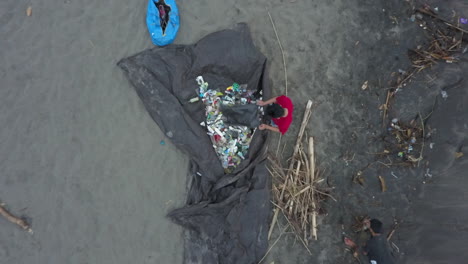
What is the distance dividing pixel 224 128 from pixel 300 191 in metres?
1.39

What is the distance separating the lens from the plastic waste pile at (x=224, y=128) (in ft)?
13.3

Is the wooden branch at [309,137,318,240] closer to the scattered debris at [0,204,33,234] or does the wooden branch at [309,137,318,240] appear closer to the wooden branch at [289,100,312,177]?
the wooden branch at [289,100,312,177]

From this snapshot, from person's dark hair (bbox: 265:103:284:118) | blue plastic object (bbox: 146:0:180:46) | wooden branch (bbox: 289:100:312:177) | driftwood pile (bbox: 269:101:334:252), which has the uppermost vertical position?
blue plastic object (bbox: 146:0:180:46)

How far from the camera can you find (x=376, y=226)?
4.13 metres

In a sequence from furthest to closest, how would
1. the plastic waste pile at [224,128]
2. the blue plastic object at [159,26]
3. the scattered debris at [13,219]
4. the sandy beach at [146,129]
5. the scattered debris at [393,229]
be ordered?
the scattered debris at [393,229] → the plastic waste pile at [224,128] → the blue plastic object at [159,26] → the sandy beach at [146,129] → the scattered debris at [13,219]

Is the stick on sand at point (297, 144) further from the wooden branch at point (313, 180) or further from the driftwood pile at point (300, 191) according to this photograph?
the wooden branch at point (313, 180)

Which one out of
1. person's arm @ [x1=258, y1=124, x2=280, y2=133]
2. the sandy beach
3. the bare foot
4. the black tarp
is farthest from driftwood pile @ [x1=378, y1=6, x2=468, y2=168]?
the black tarp

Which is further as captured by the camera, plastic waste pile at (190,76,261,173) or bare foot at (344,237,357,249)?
bare foot at (344,237,357,249)

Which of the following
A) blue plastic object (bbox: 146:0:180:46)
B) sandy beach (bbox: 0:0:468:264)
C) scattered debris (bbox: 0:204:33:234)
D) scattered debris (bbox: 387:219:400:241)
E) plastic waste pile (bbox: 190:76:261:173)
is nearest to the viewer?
scattered debris (bbox: 0:204:33:234)

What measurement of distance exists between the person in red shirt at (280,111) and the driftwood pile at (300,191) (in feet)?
1.55

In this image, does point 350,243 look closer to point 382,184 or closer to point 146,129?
point 382,184

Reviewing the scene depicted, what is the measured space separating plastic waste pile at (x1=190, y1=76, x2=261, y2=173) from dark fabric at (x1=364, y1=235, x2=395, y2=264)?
213 cm

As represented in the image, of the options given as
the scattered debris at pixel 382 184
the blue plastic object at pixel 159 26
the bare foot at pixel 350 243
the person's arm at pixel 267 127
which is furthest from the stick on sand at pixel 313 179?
the blue plastic object at pixel 159 26

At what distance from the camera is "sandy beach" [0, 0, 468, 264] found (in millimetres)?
3809
